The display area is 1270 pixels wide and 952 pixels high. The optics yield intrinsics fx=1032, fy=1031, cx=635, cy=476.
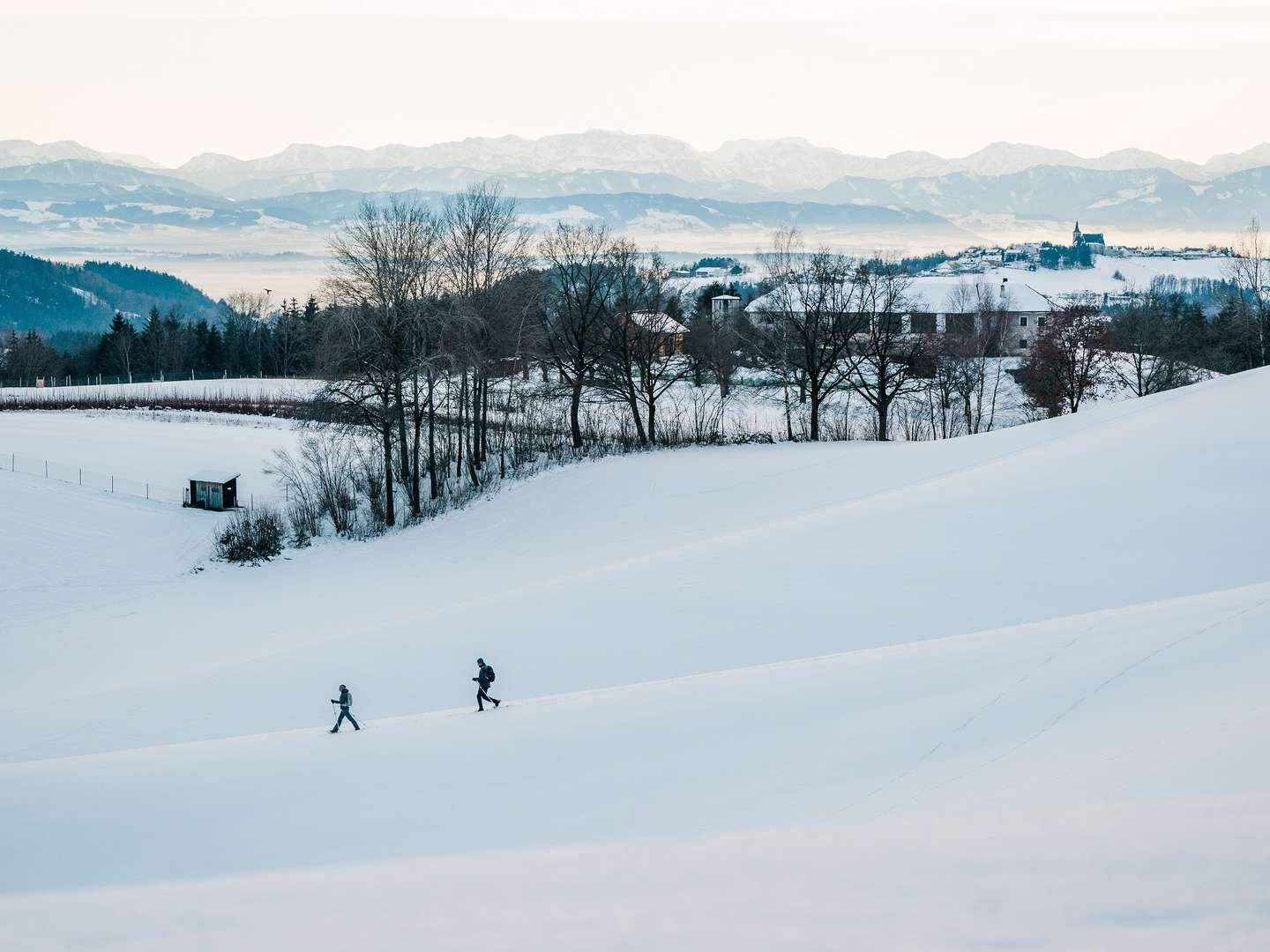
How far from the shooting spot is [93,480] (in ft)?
167

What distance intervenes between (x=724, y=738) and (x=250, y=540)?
28.5m

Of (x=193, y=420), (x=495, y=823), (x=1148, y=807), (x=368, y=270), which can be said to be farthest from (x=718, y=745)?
(x=193, y=420)

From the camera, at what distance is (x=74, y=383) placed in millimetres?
106625

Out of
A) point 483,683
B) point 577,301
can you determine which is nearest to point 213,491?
point 577,301

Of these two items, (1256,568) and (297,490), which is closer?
(1256,568)

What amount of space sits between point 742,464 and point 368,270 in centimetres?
1791

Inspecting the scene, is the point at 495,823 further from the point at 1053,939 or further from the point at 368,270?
the point at 368,270

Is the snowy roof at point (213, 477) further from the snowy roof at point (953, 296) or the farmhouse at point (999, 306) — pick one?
the snowy roof at point (953, 296)

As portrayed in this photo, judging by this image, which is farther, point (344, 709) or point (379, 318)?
point (379, 318)

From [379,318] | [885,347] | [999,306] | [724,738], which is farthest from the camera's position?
[999,306]

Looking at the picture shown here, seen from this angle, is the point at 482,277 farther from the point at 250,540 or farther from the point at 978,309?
the point at 978,309

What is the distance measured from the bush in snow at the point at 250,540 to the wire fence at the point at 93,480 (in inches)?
393

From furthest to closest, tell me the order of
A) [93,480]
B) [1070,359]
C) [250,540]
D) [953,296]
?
[953,296] < [1070,359] < [93,480] < [250,540]

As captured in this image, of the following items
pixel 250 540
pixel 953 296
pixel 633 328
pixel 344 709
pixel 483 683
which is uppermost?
pixel 953 296
